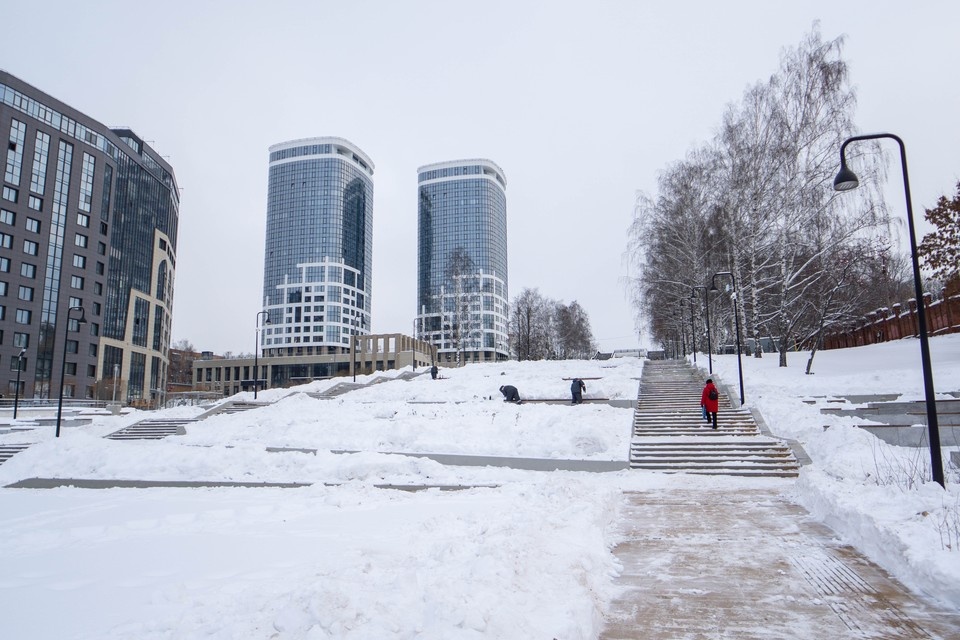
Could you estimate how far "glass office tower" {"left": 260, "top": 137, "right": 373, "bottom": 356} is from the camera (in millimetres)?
123812

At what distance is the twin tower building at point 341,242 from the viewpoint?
124250 millimetres

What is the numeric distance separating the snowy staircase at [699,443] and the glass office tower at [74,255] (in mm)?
53064

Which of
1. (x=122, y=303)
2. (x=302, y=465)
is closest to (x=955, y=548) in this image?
(x=302, y=465)

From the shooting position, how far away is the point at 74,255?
6544 cm

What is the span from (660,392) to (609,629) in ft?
67.1

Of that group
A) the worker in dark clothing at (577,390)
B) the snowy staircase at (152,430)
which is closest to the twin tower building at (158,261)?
the snowy staircase at (152,430)

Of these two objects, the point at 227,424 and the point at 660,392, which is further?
the point at 660,392

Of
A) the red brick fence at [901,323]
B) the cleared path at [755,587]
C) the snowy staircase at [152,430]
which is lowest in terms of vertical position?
the snowy staircase at [152,430]

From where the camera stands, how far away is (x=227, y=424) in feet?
72.2

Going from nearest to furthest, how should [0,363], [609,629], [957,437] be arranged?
[609,629], [957,437], [0,363]

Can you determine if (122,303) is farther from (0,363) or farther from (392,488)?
(392,488)

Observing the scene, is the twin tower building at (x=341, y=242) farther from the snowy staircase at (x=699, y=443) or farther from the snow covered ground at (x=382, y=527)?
the snow covered ground at (x=382, y=527)

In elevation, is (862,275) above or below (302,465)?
above

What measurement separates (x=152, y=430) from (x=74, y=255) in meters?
54.4
